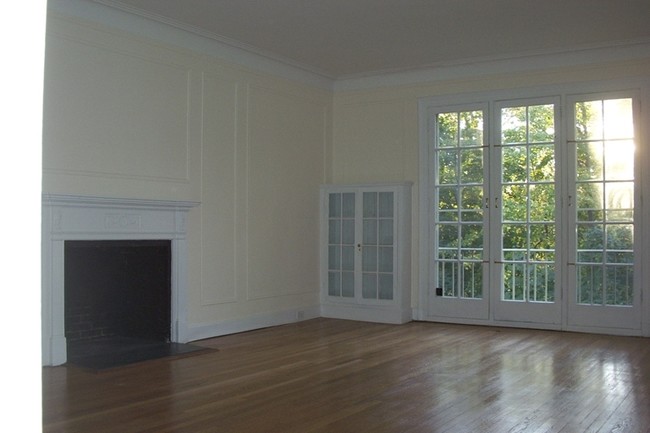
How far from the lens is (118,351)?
19.4 ft

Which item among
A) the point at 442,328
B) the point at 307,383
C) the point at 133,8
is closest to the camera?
the point at 307,383

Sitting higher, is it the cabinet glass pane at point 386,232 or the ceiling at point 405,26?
the ceiling at point 405,26

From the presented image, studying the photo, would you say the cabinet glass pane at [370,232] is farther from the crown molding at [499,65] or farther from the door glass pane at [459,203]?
the crown molding at [499,65]

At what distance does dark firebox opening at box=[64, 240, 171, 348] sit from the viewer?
6145 millimetres

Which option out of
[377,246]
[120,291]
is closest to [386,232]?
[377,246]

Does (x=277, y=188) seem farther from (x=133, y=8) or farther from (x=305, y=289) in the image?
(x=133, y=8)

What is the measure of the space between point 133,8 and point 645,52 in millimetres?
5067

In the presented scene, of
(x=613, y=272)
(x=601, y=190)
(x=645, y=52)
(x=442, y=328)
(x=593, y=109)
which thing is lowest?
(x=442, y=328)

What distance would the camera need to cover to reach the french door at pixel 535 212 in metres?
7.20

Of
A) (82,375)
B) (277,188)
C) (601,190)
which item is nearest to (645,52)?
(601,190)

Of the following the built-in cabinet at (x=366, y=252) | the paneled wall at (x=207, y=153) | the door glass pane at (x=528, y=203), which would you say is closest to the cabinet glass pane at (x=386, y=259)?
the built-in cabinet at (x=366, y=252)

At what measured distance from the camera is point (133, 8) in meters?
6.01

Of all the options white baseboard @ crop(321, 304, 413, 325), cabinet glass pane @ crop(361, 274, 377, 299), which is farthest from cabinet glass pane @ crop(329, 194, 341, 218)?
white baseboard @ crop(321, 304, 413, 325)

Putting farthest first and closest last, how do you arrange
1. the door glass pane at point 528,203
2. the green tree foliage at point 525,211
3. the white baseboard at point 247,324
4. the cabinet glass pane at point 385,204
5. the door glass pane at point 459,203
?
the cabinet glass pane at point 385,204
the door glass pane at point 459,203
the door glass pane at point 528,203
the green tree foliage at point 525,211
the white baseboard at point 247,324
